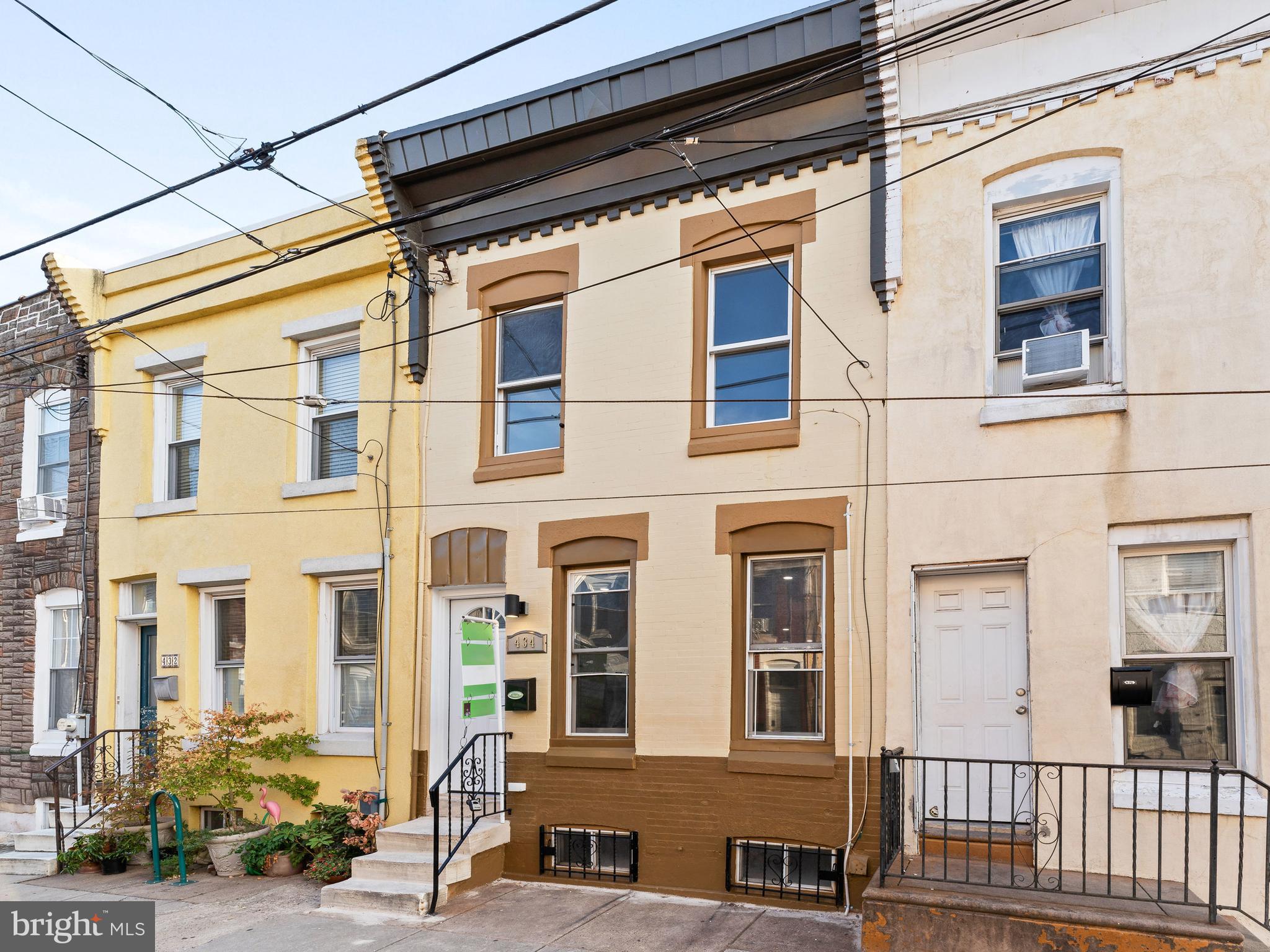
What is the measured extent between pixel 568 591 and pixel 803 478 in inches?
101

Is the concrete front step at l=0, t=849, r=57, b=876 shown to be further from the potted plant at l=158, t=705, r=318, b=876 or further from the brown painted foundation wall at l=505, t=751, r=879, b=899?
the brown painted foundation wall at l=505, t=751, r=879, b=899

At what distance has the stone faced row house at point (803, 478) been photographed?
7.71m

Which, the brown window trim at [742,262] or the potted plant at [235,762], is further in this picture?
the potted plant at [235,762]

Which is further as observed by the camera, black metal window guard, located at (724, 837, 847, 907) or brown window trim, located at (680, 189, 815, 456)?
brown window trim, located at (680, 189, 815, 456)

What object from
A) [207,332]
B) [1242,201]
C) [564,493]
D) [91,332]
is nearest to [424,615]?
[564,493]

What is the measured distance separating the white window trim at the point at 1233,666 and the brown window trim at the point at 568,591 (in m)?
3.84

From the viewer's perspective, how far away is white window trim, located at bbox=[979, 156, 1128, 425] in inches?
317

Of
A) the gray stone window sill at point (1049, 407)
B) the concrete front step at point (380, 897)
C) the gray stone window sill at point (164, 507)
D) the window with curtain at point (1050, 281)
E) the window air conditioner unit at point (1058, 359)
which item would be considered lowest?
the concrete front step at point (380, 897)

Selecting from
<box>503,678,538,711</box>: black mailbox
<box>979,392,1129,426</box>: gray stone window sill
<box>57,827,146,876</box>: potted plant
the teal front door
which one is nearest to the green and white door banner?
<box>503,678,538,711</box>: black mailbox

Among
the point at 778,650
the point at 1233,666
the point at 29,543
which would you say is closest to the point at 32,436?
the point at 29,543

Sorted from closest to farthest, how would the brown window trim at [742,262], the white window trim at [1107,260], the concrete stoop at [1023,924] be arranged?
1. the concrete stoop at [1023,924]
2. the white window trim at [1107,260]
3. the brown window trim at [742,262]

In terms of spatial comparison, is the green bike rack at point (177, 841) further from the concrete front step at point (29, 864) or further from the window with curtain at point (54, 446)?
the window with curtain at point (54, 446)

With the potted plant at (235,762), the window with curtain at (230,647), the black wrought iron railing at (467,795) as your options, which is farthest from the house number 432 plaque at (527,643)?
the window with curtain at (230,647)

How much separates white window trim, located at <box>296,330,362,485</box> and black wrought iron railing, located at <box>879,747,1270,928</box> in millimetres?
6875
